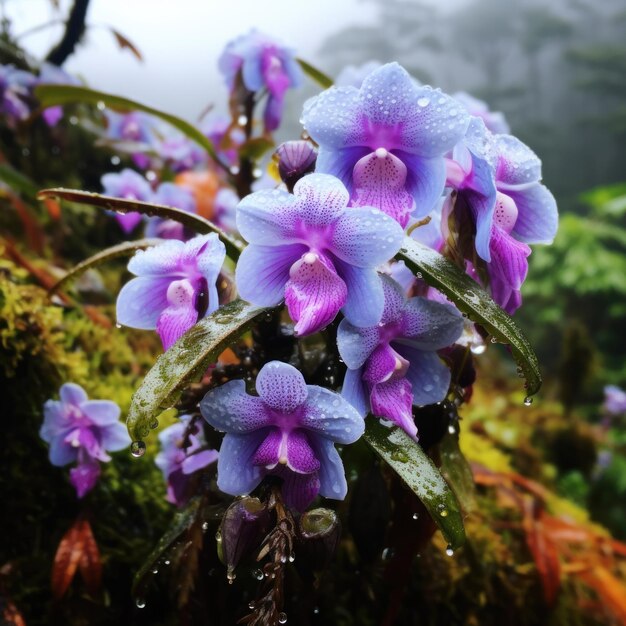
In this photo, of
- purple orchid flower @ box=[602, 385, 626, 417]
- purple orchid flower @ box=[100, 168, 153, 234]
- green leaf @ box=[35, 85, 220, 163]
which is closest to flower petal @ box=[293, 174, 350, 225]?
green leaf @ box=[35, 85, 220, 163]

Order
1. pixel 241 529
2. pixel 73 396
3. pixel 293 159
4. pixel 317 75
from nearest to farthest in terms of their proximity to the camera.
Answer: pixel 241 529
pixel 293 159
pixel 73 396
pixel 317 75

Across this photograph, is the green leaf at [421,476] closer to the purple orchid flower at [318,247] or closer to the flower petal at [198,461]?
the purple orchid flower at [318,247]

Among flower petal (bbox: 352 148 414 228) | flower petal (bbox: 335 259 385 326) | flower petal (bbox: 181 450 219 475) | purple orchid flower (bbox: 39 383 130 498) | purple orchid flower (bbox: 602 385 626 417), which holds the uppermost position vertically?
flower petal (bbox: 352 148 414 228)

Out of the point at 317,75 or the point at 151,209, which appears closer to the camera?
the point at 151,209

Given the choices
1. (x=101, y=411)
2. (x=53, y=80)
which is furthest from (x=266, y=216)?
(x=53, y=80)

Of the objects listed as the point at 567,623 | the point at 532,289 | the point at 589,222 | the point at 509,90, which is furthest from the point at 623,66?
the point at 567,623

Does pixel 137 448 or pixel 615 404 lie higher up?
pixel 137 448

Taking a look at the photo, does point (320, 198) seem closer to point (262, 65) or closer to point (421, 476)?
point (421, 476)

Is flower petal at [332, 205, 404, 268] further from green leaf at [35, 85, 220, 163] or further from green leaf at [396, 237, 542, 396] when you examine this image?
green leaf at [35, 85, 220, 163]
